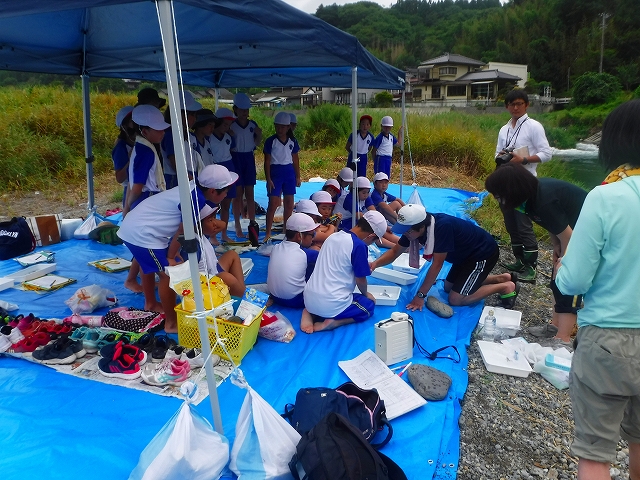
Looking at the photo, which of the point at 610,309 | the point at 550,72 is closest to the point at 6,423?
the point at 610,309

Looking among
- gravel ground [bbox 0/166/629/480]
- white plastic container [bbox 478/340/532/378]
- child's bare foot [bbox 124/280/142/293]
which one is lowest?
gravel ground [bbox 0/166/629/480]

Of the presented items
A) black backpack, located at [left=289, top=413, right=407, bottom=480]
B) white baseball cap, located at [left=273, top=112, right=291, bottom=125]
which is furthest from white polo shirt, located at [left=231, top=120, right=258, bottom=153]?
black backpack, located at [left=289, top=413, right=407, bottom=480]

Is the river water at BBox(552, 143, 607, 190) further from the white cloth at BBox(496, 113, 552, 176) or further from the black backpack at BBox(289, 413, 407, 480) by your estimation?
the black backpack at BBox(289, 413, 407, 480)

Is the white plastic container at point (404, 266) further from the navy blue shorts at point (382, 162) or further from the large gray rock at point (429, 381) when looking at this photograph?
Result: the navy blue shorts at point (382, 162)

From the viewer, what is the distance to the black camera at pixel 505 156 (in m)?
4.33

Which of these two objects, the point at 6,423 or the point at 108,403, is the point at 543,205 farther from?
the point at 6,423

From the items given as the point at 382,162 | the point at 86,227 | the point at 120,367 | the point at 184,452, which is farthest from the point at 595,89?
the point at 184,452

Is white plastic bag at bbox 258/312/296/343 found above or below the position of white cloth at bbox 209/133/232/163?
below

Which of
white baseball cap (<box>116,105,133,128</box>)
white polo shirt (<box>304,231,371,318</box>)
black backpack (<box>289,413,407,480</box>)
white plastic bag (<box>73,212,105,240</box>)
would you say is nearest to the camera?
black backpack (<box>289,413,407,480</box>)

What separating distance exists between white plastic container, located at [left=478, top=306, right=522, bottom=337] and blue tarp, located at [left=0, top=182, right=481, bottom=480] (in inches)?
7.0

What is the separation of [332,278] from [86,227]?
348cm

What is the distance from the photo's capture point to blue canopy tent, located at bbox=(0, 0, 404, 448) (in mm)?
2061

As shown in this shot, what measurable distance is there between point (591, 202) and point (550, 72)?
54642mm

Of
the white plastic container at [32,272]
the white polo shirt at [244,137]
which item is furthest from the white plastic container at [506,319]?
the white plastic container at [32,272]
